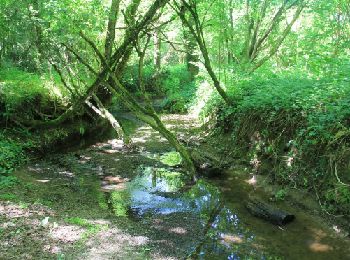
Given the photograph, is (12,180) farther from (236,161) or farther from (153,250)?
(236,161)

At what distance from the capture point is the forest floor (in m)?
5.20

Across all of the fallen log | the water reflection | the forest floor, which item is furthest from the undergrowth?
the water reflection

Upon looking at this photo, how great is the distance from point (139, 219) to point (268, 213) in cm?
250

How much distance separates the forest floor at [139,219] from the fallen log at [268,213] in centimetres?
15

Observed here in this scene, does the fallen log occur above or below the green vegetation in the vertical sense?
below

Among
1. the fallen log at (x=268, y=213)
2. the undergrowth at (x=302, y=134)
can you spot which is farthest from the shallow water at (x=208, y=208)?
the undergrowth at (x=302, y=134)

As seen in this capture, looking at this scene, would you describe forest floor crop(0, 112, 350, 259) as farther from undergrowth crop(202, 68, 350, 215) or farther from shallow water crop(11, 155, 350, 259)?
undergrowth crop(202, 68, 350, 215)

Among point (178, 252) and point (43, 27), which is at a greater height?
point (43, 27)

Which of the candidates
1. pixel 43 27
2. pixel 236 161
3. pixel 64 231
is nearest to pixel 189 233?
pixel 64 231

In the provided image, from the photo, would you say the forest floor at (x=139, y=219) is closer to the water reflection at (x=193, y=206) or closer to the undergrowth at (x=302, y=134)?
the water reflection at (x=193, y=206)

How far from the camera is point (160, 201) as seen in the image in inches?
294

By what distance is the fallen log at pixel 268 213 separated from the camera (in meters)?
6.36

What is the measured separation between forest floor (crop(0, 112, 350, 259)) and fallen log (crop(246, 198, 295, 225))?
151 millimetres

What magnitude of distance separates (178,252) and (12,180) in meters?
4.26
